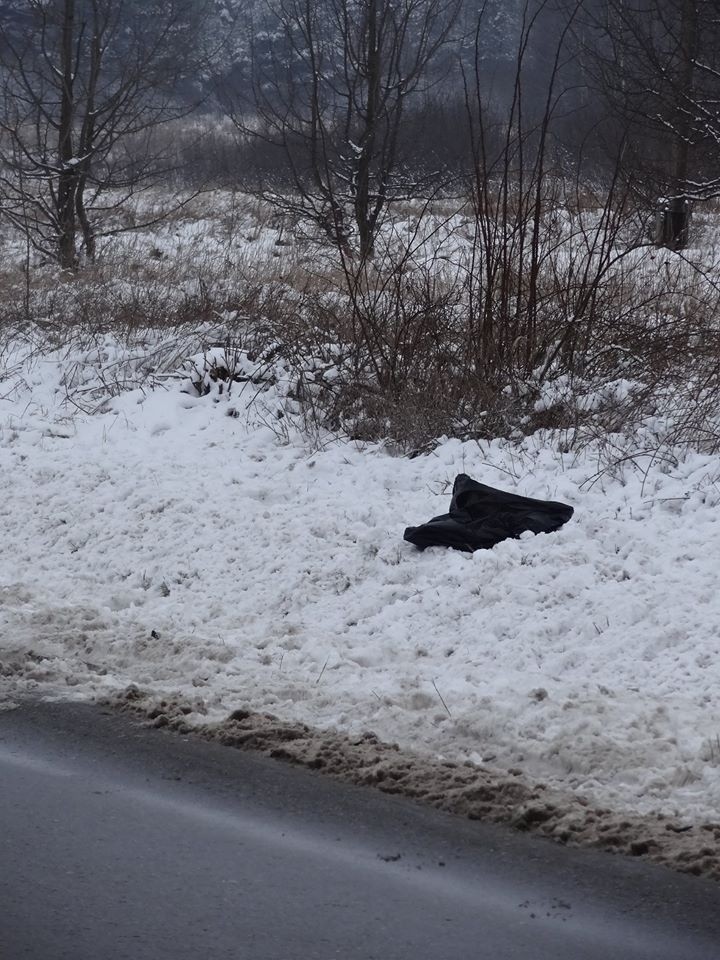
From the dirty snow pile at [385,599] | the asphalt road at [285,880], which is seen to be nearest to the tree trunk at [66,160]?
the dirty snow pile at [385,599]

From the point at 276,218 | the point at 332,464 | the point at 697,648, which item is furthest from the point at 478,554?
the point at 276,218

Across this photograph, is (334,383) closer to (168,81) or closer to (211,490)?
(211,490)

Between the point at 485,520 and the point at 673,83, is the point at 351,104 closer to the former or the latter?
the point at 673,83

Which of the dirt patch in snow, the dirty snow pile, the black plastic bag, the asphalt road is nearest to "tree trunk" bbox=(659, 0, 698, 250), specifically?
the dirty snow pile

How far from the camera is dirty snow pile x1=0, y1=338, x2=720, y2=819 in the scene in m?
4.19

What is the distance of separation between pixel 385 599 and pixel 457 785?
1.87m

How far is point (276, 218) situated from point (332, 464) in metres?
13.8

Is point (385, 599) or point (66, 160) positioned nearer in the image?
point (385, 599)

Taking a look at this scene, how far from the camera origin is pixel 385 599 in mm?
5562

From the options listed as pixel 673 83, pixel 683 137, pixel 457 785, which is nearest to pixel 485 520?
pixel 457 785

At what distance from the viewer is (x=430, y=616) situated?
532cm

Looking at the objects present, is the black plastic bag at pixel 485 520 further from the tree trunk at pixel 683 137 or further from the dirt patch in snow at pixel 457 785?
the tree trunk at pixel 683 137

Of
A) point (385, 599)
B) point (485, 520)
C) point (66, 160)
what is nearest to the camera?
point (385, 599)

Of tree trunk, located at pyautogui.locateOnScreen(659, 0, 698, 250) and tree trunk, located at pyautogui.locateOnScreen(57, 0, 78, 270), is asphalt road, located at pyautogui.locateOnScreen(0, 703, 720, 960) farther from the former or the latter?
tree trunk, located at pyautogui.locateOnScreen(57, 0, 78, 270)
